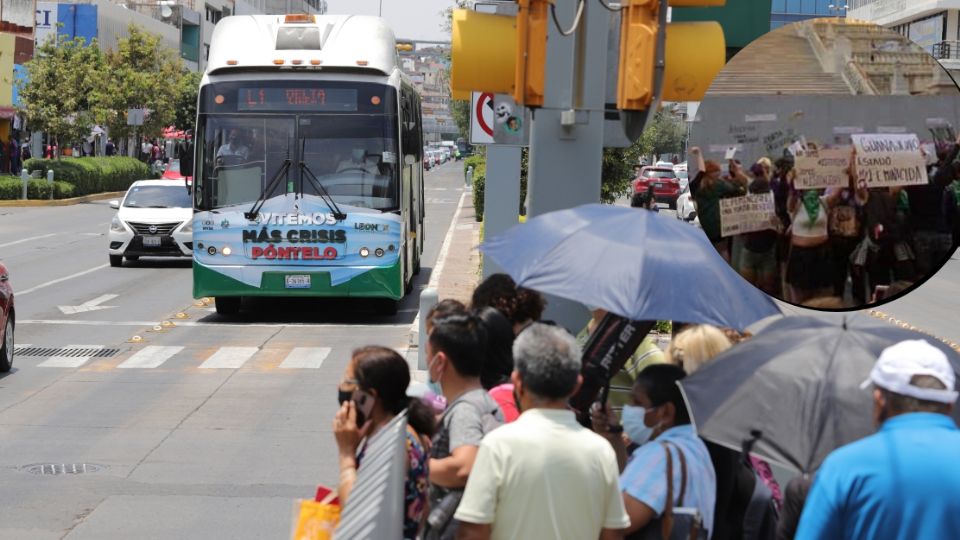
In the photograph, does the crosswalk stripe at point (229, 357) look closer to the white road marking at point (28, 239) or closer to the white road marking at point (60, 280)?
the white road marking at point (60, 280)

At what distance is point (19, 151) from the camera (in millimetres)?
57688

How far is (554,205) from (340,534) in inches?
133

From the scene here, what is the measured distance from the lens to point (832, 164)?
466cm

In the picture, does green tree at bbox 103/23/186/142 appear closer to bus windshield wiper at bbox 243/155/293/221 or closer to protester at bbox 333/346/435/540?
bus windshield wiper at bbox 243/155/293/221

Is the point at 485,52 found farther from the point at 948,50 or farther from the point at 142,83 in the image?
the point at 948,50

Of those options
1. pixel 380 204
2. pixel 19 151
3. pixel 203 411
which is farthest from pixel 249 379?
pixel 19 151

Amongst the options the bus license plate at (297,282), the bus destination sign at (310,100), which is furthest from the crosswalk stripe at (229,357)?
the bus destination sign at (310,100)

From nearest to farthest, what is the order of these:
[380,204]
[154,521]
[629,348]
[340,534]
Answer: [340,534] → [629,348] → [154,521] → [380,204]

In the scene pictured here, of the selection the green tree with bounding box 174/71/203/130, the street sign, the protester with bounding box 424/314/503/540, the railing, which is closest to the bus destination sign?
the street sign

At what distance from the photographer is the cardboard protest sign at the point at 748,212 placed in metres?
4.77

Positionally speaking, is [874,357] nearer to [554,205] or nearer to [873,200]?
[873,200]

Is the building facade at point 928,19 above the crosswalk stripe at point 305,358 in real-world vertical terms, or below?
above

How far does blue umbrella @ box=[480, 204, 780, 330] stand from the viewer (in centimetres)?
598

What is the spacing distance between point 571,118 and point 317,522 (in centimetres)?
305
